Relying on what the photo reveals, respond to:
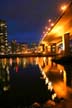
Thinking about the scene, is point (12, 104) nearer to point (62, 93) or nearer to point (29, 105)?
point (29, 105)

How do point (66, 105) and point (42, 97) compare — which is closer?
point (66, 105)

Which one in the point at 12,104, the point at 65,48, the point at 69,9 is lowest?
the point at 12,104

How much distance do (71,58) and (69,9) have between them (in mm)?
23211

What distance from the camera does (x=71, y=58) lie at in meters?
54.8

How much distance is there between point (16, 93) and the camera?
24.7m

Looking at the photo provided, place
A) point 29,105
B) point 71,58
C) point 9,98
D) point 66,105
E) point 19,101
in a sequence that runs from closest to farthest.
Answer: point 66,105
point 29,105
point 19,101
point 9,98
point 71,58

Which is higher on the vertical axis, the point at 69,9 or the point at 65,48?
the point at 69,9

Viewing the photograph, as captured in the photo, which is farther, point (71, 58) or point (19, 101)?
point (71, 58)

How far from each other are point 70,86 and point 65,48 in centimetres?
3844

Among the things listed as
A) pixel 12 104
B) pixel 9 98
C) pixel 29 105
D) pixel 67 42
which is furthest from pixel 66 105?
pixel 67 42

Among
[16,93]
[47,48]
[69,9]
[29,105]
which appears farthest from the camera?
[47,48]

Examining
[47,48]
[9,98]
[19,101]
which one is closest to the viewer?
[19,101]

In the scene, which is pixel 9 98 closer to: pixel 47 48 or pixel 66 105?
pixel 66 105

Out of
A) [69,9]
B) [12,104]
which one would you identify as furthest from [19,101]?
[69,9]
